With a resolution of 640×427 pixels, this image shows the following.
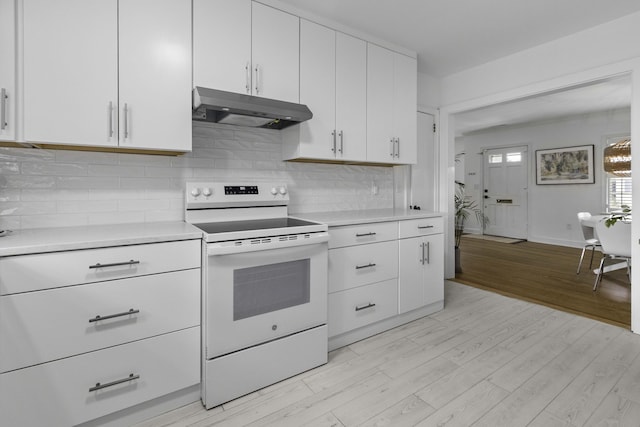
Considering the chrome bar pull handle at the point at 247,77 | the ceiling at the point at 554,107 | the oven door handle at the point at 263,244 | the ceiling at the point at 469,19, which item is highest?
the ceiling at the point at 554,107

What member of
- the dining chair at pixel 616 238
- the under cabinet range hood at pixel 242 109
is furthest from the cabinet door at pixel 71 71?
the dining chair at pixel 616 238

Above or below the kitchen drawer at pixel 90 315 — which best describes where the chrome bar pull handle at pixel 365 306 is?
below

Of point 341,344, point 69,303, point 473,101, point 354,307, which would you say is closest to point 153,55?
point 69,303

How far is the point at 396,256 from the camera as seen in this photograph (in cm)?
263

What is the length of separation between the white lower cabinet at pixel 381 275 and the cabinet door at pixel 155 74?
123 centimetres

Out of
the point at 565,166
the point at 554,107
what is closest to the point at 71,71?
the point at 554,107

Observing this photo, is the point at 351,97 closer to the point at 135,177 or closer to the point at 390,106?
the point at 390,106

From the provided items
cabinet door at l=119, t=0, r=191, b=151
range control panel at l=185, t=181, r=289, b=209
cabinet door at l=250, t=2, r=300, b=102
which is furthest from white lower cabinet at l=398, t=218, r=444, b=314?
cabinet door at l=119, t=0, r=191, b=151

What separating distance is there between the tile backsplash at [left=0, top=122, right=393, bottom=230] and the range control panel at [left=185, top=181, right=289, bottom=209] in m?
0.16

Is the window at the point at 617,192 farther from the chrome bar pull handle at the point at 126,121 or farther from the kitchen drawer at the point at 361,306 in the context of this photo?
the chrome bar pull handle at the point at 126,121

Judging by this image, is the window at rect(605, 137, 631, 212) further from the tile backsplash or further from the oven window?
the oven window

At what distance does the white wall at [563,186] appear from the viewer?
5918 millimetres

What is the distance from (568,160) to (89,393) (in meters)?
7.85

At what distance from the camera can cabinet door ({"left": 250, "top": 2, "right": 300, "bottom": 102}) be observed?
2.18 m
